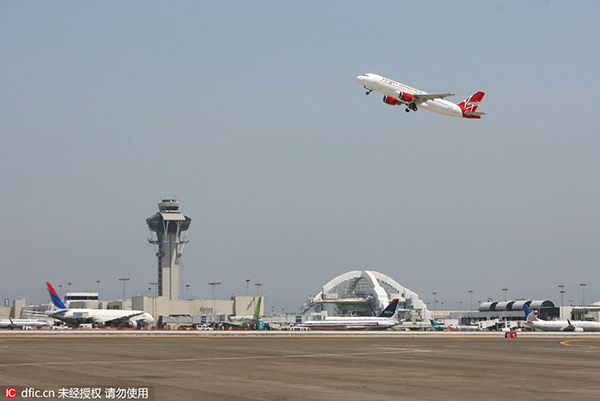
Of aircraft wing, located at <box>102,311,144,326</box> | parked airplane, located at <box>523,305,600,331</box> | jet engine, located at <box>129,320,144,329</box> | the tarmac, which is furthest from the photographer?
aircraft wing, located at <box>102,311,144,326</box>

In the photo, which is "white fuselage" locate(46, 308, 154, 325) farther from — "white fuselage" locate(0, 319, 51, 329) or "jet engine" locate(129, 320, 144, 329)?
"white fuselage" locate(0, 319, 51, 329)

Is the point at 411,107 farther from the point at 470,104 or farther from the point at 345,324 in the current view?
the point at 345,324

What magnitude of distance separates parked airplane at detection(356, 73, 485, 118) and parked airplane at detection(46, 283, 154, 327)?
9403cm

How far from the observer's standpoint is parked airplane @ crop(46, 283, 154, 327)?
160250mm

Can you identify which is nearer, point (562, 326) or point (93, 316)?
point (562, 326)

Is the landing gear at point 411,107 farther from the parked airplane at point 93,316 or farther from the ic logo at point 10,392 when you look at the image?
the parked airplane at point 93,316

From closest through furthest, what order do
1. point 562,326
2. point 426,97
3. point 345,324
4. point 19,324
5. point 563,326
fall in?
point 426,97 < point 563,326 < point 562,326 < point 345,324 < point 19,324

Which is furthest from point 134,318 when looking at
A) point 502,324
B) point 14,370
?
point 14,370

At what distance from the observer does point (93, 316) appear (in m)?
167

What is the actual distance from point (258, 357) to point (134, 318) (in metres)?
127

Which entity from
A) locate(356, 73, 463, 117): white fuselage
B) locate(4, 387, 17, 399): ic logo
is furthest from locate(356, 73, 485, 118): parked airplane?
locate(4, 387, 17, 399): ic logo

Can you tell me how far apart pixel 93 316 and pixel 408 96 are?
10475 centimetres

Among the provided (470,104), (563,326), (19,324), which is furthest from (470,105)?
(19,324)

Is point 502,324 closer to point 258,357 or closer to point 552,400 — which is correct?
point 258,357
